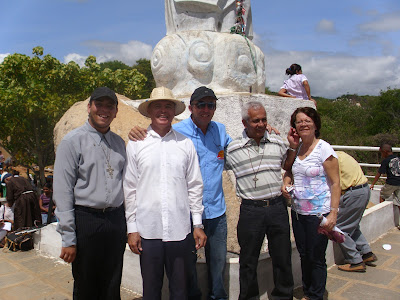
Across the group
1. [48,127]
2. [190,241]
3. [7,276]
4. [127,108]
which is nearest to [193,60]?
[127,108]

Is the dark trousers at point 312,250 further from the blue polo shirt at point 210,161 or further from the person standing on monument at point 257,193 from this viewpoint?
the blue polo shirt at point 210,161

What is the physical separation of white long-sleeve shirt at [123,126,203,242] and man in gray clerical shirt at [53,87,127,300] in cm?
9

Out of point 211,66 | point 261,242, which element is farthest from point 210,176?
point 211,66

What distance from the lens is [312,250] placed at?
2.87m

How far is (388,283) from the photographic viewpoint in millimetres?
3592

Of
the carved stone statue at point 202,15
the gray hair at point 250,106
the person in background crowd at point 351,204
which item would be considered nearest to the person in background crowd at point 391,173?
the person in background crowd at point 351,204

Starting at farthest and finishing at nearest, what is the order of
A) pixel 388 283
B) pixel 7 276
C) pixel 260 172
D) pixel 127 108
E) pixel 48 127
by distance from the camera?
1. pixel 48 127
2. pixel 127 108
3. pixel 7 276
4. pixel 388 283
5. pixel 260 172

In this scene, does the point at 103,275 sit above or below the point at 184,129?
below

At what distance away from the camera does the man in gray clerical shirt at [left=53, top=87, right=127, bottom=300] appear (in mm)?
2178

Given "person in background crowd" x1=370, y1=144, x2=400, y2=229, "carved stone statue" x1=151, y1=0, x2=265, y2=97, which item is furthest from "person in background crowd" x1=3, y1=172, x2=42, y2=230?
"person in background crowd" x1=370, y1=144, x2=400, y2=229

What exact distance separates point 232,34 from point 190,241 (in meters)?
3.27

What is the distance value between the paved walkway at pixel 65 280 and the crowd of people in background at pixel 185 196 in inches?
29.4

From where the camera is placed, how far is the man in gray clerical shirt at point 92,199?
218 centimetres

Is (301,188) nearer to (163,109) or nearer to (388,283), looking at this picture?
(163,109)
